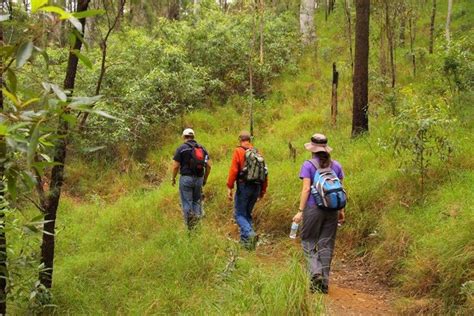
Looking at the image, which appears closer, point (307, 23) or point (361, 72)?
point (361, 72)

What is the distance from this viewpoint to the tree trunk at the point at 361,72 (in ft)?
33.8

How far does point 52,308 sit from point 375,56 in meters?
14.2

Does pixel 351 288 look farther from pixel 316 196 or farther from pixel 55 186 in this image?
pixel 55 186

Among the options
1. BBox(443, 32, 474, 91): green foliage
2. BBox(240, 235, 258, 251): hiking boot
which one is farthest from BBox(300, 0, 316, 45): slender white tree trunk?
BBox(240, 235, 258, 251): hiking boot

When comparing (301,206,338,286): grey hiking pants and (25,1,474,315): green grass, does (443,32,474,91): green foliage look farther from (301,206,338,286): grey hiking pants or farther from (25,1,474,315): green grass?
(301,206,338,286): grey hiking pants

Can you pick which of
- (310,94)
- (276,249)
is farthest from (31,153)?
(310,94)

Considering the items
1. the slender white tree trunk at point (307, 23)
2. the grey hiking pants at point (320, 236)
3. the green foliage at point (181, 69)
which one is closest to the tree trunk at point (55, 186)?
the grey hiking pants at point (320, 236)

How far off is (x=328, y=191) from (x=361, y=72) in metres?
5.62

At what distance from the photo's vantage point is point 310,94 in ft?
48.7

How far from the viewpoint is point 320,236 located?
568cm

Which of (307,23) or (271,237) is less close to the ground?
(307,23)

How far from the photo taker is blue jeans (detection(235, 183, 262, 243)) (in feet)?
23.9

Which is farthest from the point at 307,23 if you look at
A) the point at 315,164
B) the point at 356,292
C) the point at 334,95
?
the point at 356,292

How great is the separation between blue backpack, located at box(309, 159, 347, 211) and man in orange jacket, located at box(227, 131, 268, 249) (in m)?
1.83
